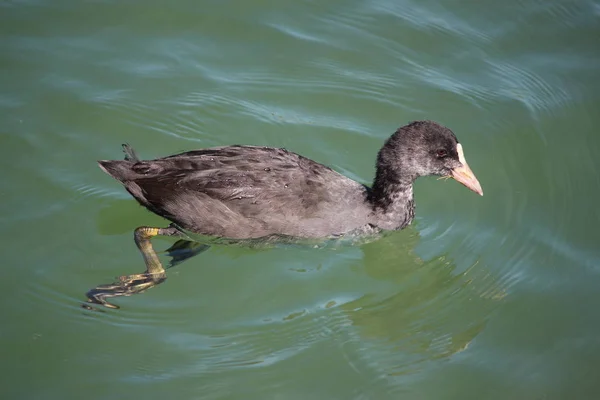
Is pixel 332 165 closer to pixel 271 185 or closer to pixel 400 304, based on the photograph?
pixel 271 185

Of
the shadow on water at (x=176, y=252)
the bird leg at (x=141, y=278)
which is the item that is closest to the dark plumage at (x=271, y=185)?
the shadow on water at (x=176, y=252)

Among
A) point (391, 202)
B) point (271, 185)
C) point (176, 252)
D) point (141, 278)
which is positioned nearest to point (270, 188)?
point (271, 185)

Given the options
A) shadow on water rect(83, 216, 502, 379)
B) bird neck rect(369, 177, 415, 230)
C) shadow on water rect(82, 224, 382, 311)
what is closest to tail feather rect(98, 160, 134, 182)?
shadow on water rect(82, 224, 382, 311)

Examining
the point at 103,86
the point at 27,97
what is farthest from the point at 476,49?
the point at 27,97

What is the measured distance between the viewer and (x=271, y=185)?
6609 millimetres

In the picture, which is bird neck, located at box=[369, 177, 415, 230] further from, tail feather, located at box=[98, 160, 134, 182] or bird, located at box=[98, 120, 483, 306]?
tail feather, located at box=[98, 160, 134, 182]

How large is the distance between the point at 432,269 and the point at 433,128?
1368 millimetres

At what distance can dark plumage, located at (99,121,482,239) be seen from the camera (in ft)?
21.7

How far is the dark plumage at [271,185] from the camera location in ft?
21.7

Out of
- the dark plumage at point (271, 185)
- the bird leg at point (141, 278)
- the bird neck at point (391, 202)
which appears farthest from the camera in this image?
the bird neck at point (391, 202)

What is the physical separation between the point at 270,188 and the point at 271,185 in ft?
0.10

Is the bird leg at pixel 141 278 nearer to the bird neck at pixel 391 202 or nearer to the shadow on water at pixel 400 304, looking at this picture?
the shadow on water at pixel 400 304

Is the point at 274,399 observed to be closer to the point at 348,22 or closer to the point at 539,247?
the point at 539,247

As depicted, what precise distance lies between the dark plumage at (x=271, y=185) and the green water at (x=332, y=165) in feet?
1.26
